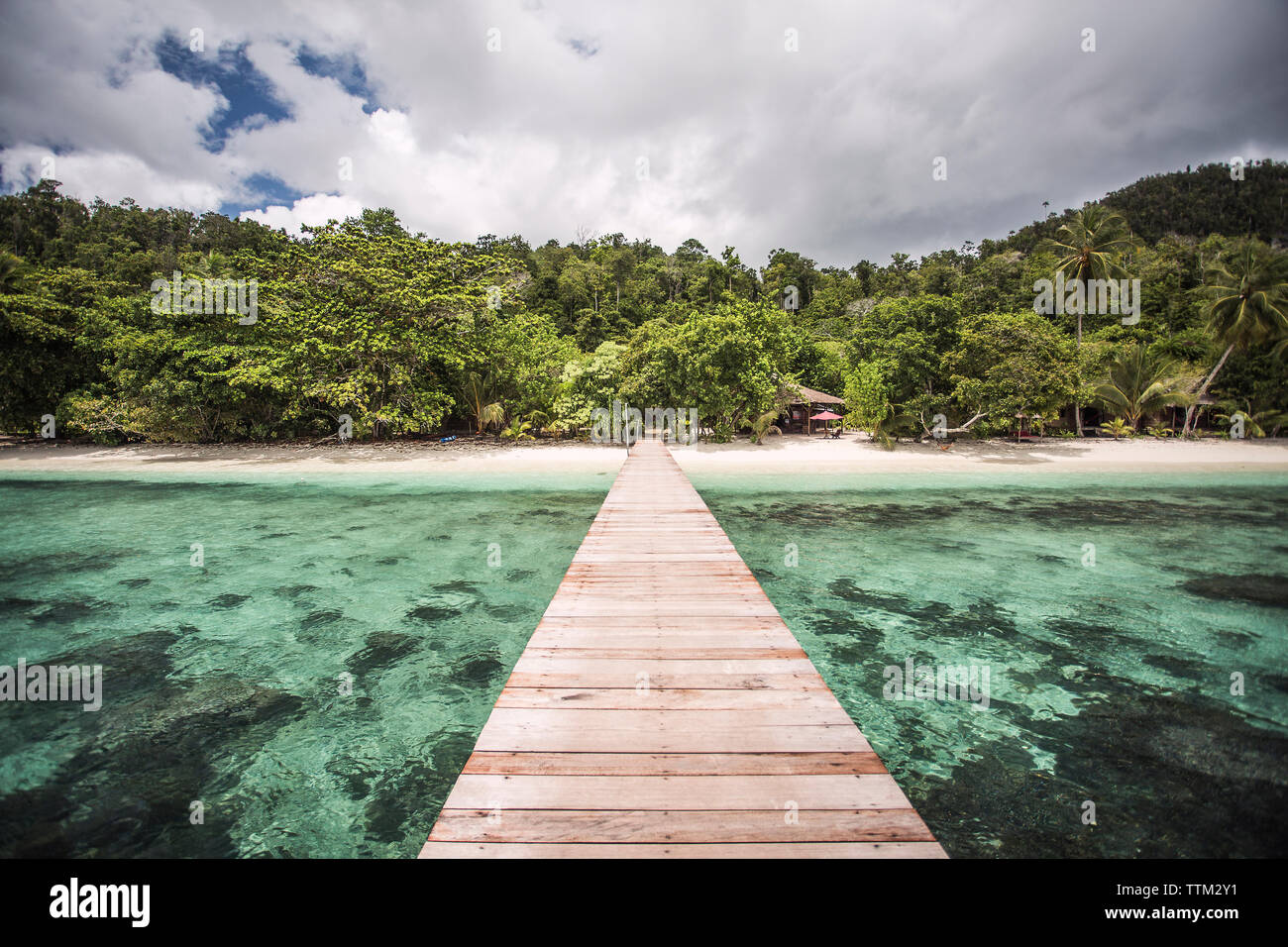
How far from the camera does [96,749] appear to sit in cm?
418

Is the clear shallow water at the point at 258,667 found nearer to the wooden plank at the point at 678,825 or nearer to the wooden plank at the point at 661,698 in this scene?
the wooden plank at the point at 661,698

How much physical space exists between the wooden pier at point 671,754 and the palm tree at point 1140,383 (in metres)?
→ 33.3

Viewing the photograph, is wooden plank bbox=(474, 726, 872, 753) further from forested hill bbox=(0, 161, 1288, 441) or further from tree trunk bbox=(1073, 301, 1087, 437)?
tree trunk bbox=(1073, 301, 1087, 437)

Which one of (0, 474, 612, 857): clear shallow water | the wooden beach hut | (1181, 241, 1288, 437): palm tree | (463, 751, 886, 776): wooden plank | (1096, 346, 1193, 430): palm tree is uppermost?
(1181, 241, 1288, 437): palm tree

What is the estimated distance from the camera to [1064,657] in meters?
5.71

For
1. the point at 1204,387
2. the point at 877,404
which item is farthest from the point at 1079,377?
the point at 1204,387

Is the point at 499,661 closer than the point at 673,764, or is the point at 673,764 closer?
the point at 673,764

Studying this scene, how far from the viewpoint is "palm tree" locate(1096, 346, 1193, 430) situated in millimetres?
26000

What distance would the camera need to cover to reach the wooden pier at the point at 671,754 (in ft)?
6.32

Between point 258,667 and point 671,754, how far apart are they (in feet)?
17.8

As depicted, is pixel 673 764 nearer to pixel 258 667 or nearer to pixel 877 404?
pixel 258 667

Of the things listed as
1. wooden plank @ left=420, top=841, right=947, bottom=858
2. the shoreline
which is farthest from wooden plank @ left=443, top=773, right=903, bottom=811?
the shoreline

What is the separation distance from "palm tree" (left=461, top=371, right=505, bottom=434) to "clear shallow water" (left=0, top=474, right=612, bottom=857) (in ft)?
42.5
